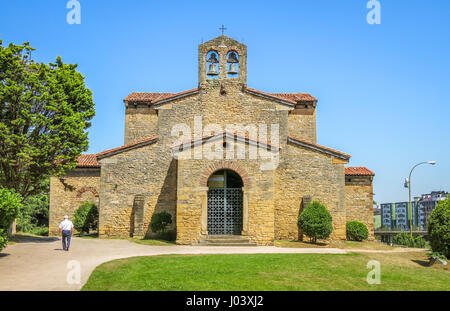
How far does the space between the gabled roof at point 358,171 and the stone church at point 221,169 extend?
17.2 ft

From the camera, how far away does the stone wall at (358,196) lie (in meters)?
30.5

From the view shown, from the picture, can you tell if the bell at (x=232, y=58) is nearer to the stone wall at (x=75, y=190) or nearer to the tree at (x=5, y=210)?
the stone wall at (x=75, y=190)

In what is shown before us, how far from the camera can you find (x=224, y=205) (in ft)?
76.7

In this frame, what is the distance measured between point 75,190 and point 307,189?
53.7 feet

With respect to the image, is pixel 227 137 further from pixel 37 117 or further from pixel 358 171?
pixel 358 171

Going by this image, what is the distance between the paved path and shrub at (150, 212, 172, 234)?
75.8 inches

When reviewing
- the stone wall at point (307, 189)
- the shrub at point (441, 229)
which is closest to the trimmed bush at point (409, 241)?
the stone wall at point (307, 189)

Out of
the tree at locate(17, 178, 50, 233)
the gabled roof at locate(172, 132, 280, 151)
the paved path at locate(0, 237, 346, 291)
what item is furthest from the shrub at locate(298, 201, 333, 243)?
the tree at locate(17, 178, 50, 233)

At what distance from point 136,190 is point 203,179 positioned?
539cm

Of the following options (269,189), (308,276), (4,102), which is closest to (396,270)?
(308,276)

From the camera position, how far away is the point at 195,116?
27047 mm

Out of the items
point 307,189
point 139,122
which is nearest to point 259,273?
point 307,189

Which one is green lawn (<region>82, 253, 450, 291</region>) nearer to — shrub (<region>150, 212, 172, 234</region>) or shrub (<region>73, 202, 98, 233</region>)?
shrub (<region>150, 212, 172, 234</region>)
